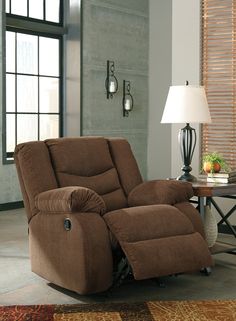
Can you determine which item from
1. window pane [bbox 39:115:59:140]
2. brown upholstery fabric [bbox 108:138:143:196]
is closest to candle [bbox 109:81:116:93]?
window pane [bbox 39:115:59:140]

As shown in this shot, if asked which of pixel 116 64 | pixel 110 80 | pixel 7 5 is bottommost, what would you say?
pixel 110 80

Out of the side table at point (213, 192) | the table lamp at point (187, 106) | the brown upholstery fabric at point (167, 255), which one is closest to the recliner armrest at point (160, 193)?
the side table at point (213, 192)

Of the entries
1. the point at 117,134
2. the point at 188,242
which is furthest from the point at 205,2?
the point at 117,134

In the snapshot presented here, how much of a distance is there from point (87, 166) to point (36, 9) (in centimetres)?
398

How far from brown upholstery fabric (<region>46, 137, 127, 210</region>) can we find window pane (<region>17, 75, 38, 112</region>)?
129 inches

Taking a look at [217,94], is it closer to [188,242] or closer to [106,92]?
[188,242]

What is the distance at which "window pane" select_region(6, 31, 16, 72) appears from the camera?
7.15 m

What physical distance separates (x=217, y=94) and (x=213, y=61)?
0.97 feet

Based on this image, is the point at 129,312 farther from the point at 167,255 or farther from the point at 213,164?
the point at 213,164

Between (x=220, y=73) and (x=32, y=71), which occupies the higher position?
(x=32, y=71)

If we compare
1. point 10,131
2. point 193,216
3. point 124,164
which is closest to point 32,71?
point 10,131

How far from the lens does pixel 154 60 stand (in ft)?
28.8

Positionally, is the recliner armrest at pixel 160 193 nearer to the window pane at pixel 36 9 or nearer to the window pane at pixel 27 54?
the window pane at pixel 27 54

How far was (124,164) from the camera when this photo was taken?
435 centimetres
